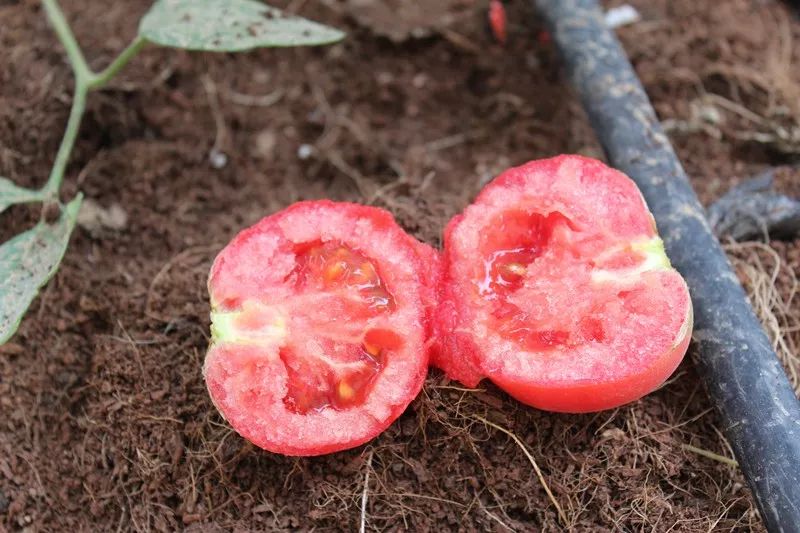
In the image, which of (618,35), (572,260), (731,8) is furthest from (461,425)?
(731,8)

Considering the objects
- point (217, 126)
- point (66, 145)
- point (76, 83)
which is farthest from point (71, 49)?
point (217, 126)

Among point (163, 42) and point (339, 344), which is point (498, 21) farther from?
point (339, 344)

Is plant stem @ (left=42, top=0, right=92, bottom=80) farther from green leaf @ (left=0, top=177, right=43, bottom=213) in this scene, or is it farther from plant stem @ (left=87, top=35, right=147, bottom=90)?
green leaf @ (left=0, top=177, right=43, bottom=213)

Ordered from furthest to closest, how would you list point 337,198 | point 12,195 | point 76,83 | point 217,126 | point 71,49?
1. point 217,126
2. point 337,198
3. point 76,83
4. point 71,49
5. point 12,195

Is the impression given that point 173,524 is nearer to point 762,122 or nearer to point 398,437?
point 398,437

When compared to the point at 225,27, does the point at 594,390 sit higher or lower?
lower

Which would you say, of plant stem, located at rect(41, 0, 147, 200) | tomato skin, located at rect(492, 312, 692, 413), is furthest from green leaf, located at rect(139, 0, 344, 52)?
tomato skin, located at rect(492, 312, 692, 413)
